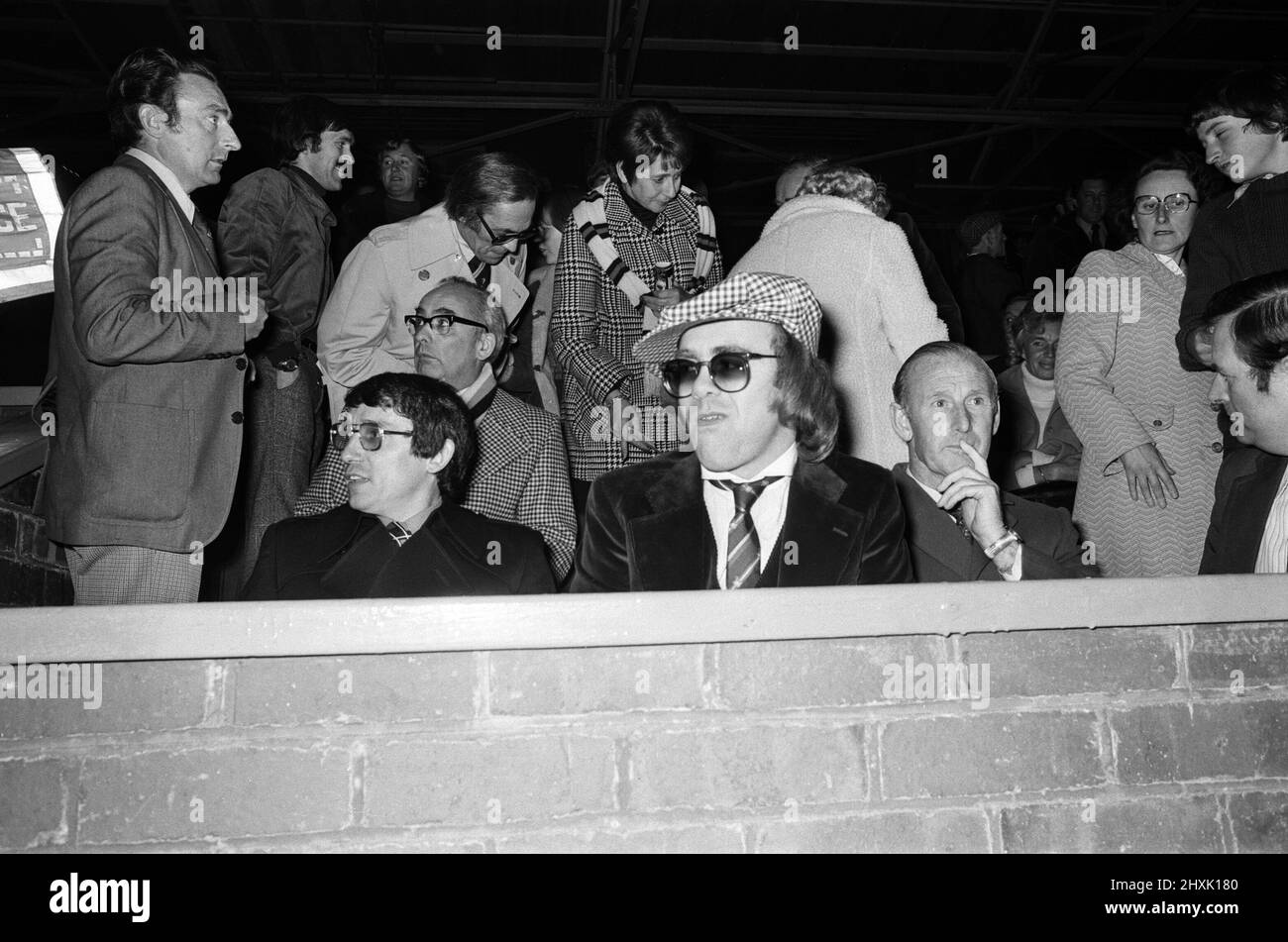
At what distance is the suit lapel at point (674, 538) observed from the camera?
2.31 meters

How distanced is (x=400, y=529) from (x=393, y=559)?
0.43ft

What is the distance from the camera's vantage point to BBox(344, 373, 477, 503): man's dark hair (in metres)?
3.20

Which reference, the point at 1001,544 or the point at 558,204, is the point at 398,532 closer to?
the point at 1001,544

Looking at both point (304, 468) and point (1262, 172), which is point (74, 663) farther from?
point (1262, 172)

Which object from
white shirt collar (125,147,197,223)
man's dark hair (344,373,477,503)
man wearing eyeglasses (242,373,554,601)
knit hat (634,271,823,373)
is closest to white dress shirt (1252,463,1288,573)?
knit hat (634,271,823,373)

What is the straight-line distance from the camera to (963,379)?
298 cm

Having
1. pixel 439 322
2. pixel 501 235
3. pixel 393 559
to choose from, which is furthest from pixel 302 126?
pixel 393 559

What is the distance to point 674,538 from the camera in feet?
7.68

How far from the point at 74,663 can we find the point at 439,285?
88.9 inches

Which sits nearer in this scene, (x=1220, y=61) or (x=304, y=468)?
(x=304, y=468)

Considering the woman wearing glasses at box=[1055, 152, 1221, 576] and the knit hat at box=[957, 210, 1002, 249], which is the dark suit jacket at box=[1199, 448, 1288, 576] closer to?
the woman wearing glasses at box=[1055, 152, 1221, 576]

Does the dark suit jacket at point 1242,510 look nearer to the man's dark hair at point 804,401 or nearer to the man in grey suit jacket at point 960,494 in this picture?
the man in grey suit jacket at point 960,494

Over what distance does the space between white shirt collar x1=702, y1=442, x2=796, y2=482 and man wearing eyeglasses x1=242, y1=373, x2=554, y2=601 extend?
772mm
